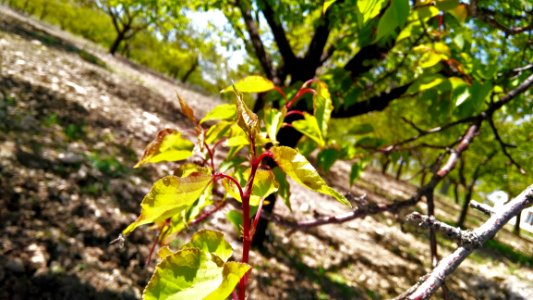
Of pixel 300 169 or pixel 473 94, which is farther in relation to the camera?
pixel 473 94

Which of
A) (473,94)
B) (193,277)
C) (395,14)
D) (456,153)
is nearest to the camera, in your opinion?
(193,277)

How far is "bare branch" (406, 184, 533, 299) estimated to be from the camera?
0.56 meters

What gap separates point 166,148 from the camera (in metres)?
1.17

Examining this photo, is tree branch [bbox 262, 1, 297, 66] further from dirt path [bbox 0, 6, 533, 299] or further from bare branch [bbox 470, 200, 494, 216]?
bare branch [bbox 470, 200, 494, 216]

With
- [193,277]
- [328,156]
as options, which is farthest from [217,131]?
[328,156]

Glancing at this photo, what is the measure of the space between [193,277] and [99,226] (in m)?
4.65

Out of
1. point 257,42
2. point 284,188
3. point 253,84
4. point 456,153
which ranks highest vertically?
point 257,42

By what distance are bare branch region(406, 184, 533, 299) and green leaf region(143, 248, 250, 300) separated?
0.93 ft

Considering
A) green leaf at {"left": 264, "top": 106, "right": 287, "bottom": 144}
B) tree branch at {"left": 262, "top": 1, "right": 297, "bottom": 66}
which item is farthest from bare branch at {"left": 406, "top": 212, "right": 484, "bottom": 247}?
tree branch at {"left": 262, "top": 1, "right": 297, "bottom": 66}

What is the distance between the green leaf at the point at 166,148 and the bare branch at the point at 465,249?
0.79m

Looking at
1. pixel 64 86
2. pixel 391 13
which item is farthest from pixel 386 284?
pixel 64 86

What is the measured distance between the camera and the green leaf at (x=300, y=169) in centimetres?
62

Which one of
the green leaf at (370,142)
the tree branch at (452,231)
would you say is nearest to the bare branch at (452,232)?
the tree branch at (452,231)

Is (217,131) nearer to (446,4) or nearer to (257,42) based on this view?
(446,4)
